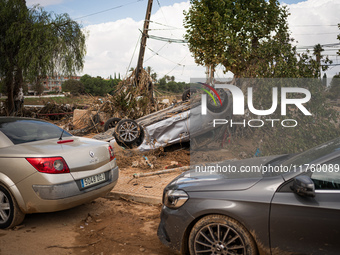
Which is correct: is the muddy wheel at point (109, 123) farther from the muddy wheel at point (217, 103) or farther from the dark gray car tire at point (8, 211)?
the dark gray car tire at point (8, 211)

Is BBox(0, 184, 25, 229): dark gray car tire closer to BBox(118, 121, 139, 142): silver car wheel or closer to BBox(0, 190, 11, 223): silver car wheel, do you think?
BBox(0, 190, 11, 223): silver car wheel

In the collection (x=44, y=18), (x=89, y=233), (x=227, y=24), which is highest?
(x=44, y=18)

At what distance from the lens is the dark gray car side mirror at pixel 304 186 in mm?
2640

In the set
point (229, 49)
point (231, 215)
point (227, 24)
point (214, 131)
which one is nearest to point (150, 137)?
point (214, 131)

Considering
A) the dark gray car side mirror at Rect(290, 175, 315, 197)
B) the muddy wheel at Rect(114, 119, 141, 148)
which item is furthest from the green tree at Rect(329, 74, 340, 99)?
the dark gray car side mirror at Rect(290, 175, 315, 197)

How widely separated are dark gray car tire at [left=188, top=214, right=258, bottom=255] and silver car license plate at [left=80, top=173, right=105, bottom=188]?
1.95 m

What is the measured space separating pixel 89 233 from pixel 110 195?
1.64 metres

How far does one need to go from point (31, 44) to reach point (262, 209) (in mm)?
18912

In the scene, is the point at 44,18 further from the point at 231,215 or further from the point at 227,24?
the point at 231,215

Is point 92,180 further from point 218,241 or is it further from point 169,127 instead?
point 169,127

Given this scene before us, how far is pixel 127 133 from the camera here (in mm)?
9547

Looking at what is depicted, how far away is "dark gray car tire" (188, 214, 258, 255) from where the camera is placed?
9.72 ft

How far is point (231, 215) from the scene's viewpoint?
300 centimetres

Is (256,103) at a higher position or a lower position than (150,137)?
higher
